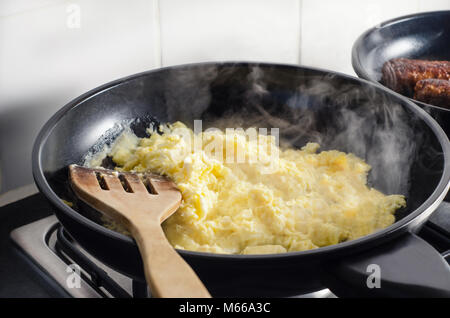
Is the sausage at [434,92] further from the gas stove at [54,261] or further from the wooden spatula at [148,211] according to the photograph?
the wooden spatula at [148,211]

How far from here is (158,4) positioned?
1.04 m

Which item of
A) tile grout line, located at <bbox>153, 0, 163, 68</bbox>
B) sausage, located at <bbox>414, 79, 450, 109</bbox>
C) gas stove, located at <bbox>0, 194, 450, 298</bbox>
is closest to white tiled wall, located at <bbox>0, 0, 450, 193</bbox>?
tile grout line, located at <bbox>153, 0, 163, 68</bbox>

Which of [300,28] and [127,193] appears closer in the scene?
[127,193]

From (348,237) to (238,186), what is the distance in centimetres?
21

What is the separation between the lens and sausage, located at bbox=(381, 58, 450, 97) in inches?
44.9

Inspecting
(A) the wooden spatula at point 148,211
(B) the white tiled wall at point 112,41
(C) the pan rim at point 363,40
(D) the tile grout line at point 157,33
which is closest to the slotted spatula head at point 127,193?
(A) the wooden spatula at point 148,211

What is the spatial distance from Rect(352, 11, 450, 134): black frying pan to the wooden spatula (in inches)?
25.6

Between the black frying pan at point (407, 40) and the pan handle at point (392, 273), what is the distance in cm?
67

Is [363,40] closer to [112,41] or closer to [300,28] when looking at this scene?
[300,28]

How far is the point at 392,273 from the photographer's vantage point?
573 millimetres

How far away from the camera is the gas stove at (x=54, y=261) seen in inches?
30.4

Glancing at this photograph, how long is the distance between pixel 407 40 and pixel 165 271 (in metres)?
1.03

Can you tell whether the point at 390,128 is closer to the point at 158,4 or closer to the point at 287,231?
the point at 287,231

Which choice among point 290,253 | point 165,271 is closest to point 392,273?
point 290,253
